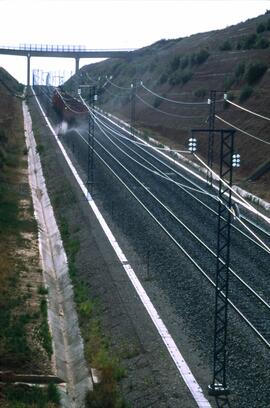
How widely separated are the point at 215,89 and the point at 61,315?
44.0 metres

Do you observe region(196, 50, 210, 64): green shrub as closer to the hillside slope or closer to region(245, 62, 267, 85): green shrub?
the hillside slope

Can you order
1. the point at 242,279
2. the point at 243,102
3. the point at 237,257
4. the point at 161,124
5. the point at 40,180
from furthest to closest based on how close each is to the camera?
the point at 161,124 → the point at 243,102 → the point at 40,180 → the point at 237,257 → the point at 242,279

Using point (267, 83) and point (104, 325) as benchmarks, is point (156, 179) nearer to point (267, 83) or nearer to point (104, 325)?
point (267, 83)

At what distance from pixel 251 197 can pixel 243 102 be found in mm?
20208

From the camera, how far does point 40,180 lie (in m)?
44.4

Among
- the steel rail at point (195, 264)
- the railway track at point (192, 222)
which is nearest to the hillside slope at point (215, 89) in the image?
the railway track at point (192, 222)

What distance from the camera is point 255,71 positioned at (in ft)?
189

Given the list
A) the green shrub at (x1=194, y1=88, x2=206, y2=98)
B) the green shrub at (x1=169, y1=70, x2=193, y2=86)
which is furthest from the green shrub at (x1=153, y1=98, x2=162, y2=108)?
the green shrub at (x1=194, y1=88, x2=206, y2=98)

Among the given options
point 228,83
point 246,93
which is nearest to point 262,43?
point 228,83

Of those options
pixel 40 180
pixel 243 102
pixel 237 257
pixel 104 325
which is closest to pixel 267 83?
Answer: pixel 243 102

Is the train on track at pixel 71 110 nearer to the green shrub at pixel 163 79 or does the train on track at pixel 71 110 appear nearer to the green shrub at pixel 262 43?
the green shrub at pixel 163 79

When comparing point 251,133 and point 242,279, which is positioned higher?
point 251,133

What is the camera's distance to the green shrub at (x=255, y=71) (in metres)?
57.3

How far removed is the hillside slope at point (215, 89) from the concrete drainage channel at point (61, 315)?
943cm
